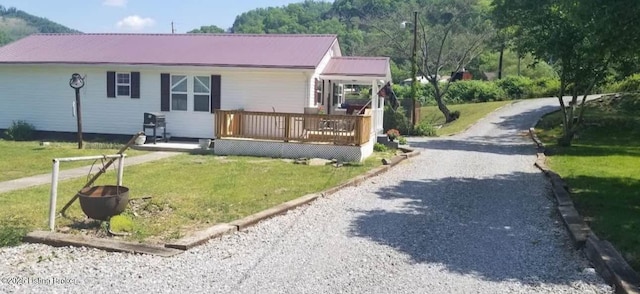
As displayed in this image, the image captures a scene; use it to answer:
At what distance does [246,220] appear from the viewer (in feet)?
24.1

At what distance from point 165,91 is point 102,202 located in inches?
466

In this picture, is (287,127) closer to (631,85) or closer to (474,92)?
(631,85)

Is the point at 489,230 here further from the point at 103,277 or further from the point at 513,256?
the point at 103,277

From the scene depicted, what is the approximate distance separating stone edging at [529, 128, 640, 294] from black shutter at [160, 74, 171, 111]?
12.4m

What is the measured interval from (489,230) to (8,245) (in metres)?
5.75

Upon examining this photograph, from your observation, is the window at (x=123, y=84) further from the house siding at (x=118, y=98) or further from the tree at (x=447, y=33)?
the tree at (x=447, y=33)

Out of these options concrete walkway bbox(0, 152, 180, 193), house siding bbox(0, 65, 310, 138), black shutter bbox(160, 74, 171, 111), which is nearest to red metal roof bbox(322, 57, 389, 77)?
house siding bbox(0, 65, 310, 138)

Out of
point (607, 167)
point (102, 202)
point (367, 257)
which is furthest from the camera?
point (607, 167)

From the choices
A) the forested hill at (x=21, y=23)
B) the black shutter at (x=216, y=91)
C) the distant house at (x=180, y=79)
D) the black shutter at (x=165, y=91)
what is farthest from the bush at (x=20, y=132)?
the forested hill at (x=21, y=23)

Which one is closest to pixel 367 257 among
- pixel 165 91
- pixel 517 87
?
pixel 165 91

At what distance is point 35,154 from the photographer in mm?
14727

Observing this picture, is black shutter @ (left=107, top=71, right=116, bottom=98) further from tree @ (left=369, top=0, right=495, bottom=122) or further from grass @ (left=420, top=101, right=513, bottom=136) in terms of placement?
tree @ (left=369, top=0, right=495, bottom=122)

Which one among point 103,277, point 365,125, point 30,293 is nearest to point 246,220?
point 103,277

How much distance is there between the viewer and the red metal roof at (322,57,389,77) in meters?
18.1
